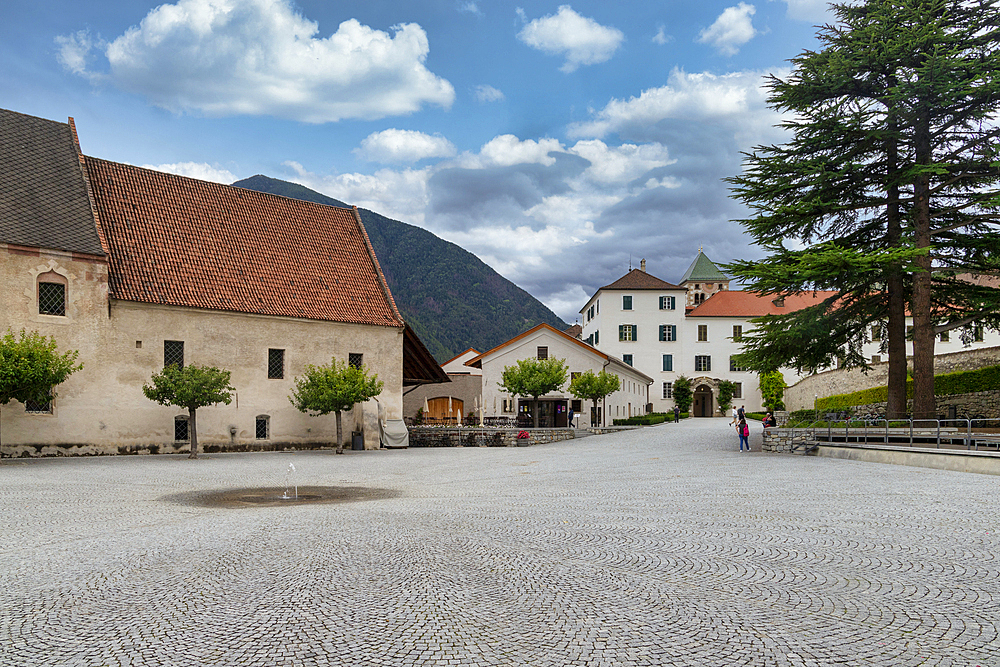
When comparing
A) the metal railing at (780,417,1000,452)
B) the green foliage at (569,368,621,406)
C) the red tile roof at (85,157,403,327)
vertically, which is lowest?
the metal railing at (780,417,1000,452)

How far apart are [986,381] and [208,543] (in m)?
32.0

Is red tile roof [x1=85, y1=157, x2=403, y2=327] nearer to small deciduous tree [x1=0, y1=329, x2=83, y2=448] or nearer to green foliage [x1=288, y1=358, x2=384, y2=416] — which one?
green foliage [x1=288, y1=358, x2=384, y2=416]

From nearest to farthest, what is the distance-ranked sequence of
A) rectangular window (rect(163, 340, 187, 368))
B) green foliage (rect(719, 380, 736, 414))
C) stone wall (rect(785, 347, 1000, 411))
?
rectangular window (rect(163, 340, 187, 368)) → stone wall (rect(785, 347, 1000, 411)) → green foliage (rect(719, 380, 736, 414))

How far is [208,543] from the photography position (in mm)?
8352

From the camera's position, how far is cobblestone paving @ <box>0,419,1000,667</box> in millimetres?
4734

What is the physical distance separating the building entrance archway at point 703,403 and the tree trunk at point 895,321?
48.4 meters

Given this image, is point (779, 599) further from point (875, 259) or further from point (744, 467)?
point (875, 259)

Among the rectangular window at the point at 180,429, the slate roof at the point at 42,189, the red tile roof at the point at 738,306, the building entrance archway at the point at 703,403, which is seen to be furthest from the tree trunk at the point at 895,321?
the red tile roof at the point at 738,306

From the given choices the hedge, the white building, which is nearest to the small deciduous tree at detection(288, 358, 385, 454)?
the hedge

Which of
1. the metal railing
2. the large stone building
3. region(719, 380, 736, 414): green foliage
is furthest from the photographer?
region(719, 380, 736, 414): green foliage

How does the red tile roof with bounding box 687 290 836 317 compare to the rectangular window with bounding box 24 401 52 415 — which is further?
the red tile roof with bounding box 687 290 836 317

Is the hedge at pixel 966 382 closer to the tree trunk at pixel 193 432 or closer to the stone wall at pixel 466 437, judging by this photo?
the stone wall at pixel 466 437

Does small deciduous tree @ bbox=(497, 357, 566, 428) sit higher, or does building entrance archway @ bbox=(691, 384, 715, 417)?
small deciduous tree @ bbox=(497, 357, 566, 428)

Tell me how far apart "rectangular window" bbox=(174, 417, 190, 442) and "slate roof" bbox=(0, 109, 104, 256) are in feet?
22.4
